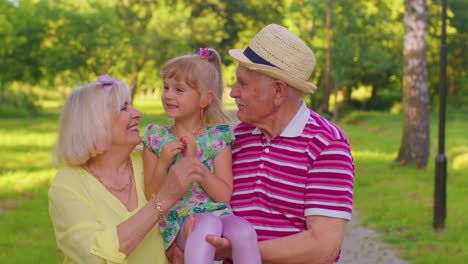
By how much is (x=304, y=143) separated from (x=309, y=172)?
0.15 m

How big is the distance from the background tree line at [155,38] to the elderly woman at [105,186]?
3268cm

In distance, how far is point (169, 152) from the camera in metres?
3.76

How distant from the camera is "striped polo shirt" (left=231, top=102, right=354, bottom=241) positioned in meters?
3.54

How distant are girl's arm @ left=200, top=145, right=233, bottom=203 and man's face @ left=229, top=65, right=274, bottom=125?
0.83 ft

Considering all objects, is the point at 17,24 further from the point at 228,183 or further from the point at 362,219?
the point at 228,183

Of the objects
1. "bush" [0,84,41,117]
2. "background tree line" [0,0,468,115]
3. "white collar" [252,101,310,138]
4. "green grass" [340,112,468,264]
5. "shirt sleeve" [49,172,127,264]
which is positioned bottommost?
"bush" [0,84,41,117]

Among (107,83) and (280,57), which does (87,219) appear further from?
(280,57)

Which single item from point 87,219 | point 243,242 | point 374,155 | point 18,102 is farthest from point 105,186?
point 18,102

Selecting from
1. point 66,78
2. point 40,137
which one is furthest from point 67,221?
point 66,78

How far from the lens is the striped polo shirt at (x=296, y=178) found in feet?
11.6

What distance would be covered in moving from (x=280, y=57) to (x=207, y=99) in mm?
548

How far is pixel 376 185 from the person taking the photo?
51.4 feet

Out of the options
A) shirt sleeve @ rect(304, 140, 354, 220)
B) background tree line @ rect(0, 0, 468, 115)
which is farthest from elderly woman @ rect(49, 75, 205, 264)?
background tree line @ rect(0, 0, 468, 115)

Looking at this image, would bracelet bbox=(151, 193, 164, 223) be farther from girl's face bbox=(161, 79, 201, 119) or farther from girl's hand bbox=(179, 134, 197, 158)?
girl's face bbox=(161, 79, 201, 119)
